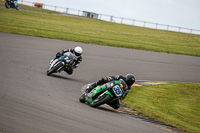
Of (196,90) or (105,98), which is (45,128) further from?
(196,90)

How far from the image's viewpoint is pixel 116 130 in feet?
25.6

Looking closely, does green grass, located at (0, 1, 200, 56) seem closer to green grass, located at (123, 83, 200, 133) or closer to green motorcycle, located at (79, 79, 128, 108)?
green grass, located at (123, 83, 200, 133)

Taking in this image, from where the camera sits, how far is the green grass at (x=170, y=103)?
11122mm

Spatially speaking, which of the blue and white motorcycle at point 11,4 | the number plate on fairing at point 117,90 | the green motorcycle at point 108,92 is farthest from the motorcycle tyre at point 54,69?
the blue and white motorcycle at point 11,4

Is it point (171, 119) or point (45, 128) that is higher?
point (45, 128)

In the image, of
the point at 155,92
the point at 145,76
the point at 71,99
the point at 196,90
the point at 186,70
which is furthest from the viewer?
the point at 186,70

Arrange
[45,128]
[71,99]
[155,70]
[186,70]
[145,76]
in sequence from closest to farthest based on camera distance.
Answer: [45,128] < [71,99] < [145,76] < [155,70] < [186,70]

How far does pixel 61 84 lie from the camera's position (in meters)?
12.8

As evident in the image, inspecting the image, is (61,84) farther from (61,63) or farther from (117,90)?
(117,90)

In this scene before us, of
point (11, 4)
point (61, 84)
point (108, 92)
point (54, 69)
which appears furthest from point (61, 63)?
point (11, 4)

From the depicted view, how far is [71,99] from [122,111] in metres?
1.64

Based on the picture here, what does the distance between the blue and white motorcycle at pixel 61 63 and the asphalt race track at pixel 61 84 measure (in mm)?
312

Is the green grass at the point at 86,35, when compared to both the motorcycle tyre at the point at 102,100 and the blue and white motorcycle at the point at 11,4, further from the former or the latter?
the motorcycle tyre at the point at 102,100

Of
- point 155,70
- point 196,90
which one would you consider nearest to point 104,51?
point 155,70
